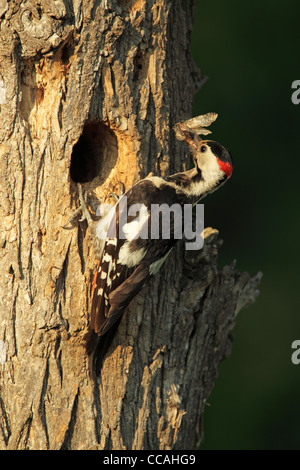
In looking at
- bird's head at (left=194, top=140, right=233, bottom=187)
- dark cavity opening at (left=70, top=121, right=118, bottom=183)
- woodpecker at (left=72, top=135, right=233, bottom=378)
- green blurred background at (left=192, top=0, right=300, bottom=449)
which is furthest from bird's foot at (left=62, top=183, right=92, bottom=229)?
green blurred background at (left=192, top=0, right=300, bottom=449)

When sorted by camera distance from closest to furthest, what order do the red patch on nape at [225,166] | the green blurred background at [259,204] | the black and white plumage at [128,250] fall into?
the black and white plumage at [128,250]
the red patch on nape at [225,166]
the green blurred background at [259,204]

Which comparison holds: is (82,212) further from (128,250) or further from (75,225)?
(128,250)

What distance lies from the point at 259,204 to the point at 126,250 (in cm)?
352

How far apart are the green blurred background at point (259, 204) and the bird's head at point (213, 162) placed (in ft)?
9.24

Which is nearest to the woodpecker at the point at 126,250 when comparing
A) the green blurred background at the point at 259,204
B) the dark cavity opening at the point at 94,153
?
the dark cavity opening at the point at 94,153

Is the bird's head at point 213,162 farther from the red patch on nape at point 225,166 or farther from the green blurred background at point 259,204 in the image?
the green blurred background at point 259,204

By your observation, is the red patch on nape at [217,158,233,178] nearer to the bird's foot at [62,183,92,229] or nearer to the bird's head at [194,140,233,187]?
the bird's head at [194,140,233,187]

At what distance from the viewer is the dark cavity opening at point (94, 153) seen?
3.49m

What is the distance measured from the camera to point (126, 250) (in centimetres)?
331

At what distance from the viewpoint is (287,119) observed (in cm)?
661

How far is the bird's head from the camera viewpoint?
3447 millimetres

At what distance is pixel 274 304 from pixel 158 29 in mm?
3594

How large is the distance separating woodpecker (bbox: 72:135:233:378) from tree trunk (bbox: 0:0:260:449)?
7 centimetres
